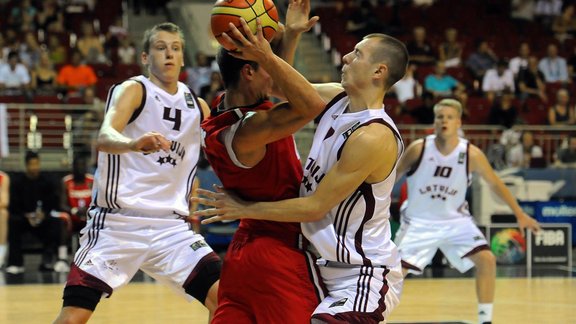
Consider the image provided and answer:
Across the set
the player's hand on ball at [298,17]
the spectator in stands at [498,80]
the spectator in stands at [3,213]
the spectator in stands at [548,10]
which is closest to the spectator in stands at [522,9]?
the spectator in stands at [548,10]

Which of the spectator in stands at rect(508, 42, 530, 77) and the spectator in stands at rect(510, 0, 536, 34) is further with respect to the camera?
the spectator in stands at rect(510, 0, 536, 34)

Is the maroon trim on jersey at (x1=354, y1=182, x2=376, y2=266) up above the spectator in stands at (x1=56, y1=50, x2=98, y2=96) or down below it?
below

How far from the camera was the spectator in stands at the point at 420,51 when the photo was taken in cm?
1698

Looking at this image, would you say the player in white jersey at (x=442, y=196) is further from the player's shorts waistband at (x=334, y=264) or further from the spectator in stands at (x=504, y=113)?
the spectator in stands at (x=504, y=113)

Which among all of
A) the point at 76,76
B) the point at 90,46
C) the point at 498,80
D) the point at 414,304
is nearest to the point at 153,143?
the point at 414,304

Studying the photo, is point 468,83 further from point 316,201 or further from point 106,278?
point 316,201

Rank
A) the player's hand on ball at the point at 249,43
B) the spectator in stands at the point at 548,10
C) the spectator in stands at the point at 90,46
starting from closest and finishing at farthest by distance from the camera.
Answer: the player's hand on ball at the point at 249,43, the spectator in stands at the point at 90,46, the spectator in stands at the point at 548,10

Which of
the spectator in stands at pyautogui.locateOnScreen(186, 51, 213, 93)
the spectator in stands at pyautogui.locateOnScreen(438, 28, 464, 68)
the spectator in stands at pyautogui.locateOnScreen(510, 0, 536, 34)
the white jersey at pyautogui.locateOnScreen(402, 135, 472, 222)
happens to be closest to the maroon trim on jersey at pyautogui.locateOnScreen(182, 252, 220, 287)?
the white jersey at pyautogui.locateOnScreen(402, 135, 472, 222)

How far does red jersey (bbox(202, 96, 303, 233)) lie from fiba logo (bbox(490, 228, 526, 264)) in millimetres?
8545

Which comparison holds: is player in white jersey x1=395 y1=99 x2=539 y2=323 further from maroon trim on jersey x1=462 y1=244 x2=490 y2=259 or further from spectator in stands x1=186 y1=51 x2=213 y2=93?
spectator in stands x1=186 y1=51 x2=213 y2=93

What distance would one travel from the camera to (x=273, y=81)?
12.3ft

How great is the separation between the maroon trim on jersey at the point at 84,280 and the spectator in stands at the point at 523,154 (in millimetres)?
9705

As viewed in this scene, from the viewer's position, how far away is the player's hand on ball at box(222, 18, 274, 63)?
3.41 m

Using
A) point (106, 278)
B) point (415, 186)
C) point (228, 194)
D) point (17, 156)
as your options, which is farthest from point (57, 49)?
point (228, 194)
